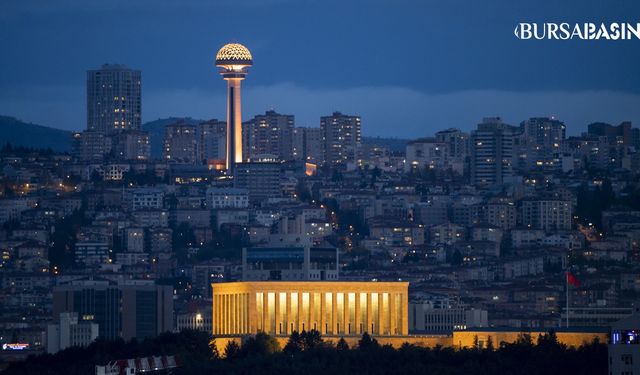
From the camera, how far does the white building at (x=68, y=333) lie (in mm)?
121062

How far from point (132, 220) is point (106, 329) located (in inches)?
1837

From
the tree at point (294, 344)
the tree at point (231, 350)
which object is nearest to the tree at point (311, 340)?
the tree at point (294, 344)

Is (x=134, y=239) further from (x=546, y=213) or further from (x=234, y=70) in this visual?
(x=234, y=70)

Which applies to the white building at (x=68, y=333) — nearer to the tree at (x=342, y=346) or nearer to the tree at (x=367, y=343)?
the tree at (x=367, y=343)

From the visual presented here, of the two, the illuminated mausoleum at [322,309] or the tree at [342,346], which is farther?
the illuminated mausoleum at [322,309]

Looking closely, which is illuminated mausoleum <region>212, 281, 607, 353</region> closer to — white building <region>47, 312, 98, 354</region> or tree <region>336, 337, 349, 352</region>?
tree <region>336, 337, 349, 352</region>

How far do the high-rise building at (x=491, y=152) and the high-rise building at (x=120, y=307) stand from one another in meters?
63.1

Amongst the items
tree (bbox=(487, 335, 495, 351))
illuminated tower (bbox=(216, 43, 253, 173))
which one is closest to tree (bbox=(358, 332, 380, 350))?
tree (bbox=(487, 335, 495, 351))

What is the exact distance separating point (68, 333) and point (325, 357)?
26564 mm

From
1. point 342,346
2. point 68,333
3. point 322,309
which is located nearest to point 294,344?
point 342,346

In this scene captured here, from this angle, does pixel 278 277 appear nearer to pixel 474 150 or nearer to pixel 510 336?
pixel 510 336

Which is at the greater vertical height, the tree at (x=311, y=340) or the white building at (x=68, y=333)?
the tree at (x=311, y=340)

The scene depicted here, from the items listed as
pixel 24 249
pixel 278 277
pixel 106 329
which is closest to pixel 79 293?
pixel 106 329

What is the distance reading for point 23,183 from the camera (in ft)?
636
